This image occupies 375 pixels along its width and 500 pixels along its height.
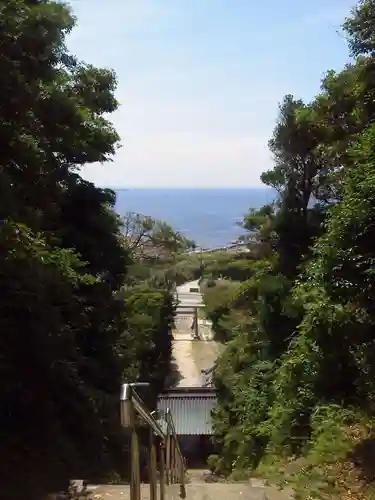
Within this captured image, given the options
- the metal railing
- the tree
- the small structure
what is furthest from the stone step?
the tree

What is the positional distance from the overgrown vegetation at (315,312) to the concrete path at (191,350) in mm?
4920

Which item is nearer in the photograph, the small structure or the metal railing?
the metal railing

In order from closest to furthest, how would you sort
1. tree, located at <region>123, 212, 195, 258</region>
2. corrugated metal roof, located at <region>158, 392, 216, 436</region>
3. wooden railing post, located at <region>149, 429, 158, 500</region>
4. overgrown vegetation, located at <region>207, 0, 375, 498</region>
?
wooden railing post, located at <region>149, 429, 158, 500</region>
overgrown vegetation, located at <region>207, 0, 375, 498</region>
corrugated metal roof, located at <region>158, 392, 216, 436</region>
tree, located at <region>123, 212, 195, 258</region>

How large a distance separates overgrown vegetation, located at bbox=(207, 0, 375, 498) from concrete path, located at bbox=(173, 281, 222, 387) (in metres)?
4.92

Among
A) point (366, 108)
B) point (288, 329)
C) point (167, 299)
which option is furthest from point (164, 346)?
point (366, 108)

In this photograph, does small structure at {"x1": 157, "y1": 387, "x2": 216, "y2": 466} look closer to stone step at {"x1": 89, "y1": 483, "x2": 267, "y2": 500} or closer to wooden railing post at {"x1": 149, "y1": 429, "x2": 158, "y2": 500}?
stone step at {"x1": 89, "y1": 483, "x2": 267, "y2": 500}

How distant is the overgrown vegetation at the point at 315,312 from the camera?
508 cm

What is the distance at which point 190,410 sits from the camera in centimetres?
1644

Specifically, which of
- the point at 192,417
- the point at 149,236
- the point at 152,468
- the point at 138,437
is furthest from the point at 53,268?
the point at 149,236

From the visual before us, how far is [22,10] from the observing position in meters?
5.63

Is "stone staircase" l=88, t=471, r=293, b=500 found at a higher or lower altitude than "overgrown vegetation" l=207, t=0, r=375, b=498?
lower

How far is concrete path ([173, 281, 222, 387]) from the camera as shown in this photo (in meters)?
20.8

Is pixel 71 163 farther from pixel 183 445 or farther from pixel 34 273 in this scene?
pixel 183 445

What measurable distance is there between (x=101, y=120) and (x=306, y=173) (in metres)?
5.22
